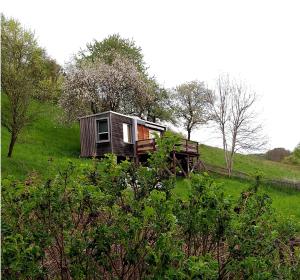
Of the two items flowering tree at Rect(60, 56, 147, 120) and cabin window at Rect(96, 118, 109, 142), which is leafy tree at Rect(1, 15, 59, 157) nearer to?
flowering tree at Rect(60, 56, 147, 120)

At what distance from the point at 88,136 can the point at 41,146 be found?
345cm

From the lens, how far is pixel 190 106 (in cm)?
5119

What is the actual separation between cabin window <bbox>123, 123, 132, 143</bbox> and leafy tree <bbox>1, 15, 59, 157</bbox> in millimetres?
6672

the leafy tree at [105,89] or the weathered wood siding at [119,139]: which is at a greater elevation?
the leafy tree at [105,89]

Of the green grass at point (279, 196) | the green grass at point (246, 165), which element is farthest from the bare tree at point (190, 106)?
the green grass at point (279, 196)

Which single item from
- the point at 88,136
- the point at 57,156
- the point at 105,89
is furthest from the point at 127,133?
the point at 105,89

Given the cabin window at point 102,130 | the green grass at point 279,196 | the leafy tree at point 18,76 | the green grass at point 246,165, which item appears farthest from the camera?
the green grass at point 246,165

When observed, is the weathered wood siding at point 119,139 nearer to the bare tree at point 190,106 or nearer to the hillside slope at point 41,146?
the hillside slope at point 41,146

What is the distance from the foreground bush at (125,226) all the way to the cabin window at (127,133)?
2826 centimetres

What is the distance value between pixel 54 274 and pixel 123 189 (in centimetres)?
129

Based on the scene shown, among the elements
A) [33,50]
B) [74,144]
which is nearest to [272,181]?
[74,144]

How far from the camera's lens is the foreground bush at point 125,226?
3.89 metres

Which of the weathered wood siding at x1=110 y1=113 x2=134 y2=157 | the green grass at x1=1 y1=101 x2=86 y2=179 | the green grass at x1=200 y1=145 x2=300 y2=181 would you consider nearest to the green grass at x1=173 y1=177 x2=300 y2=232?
the weathered wood siding at x1=110 y1=113 x2=134 y2=157

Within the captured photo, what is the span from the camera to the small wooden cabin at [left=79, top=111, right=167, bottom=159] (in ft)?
106
